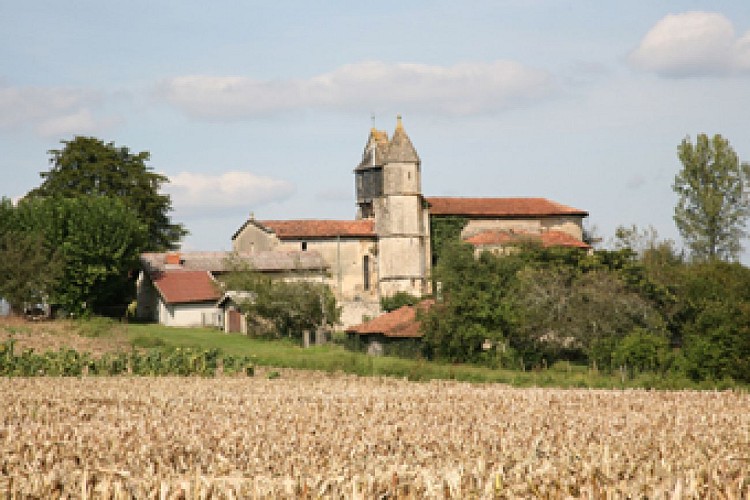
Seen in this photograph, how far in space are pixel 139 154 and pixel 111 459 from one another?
70.4 meters

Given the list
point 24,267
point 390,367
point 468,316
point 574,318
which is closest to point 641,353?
point 574,318

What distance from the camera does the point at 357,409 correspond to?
21703 mm

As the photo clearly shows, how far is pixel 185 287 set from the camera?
66938 mm

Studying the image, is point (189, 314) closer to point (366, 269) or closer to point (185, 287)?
point (185, 287)

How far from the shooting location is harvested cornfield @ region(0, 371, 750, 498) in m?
8.81

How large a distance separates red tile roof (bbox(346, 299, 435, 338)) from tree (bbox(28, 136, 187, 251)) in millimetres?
27566

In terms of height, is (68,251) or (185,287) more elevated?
(68,251)

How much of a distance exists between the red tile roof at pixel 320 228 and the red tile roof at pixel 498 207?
588 cm

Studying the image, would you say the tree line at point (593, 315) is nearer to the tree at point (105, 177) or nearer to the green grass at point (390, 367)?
the green grass at point (390, 367)

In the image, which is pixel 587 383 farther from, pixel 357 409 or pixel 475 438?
pixel 475 438

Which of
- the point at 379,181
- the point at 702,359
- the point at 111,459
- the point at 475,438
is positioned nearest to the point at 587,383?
the point at 702,359

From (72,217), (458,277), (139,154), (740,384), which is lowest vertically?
(740,384)

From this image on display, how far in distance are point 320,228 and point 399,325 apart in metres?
26.2

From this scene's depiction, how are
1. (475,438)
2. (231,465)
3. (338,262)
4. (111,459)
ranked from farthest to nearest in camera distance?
(338,262) → (475,438) → (111,459) → (231,465)
